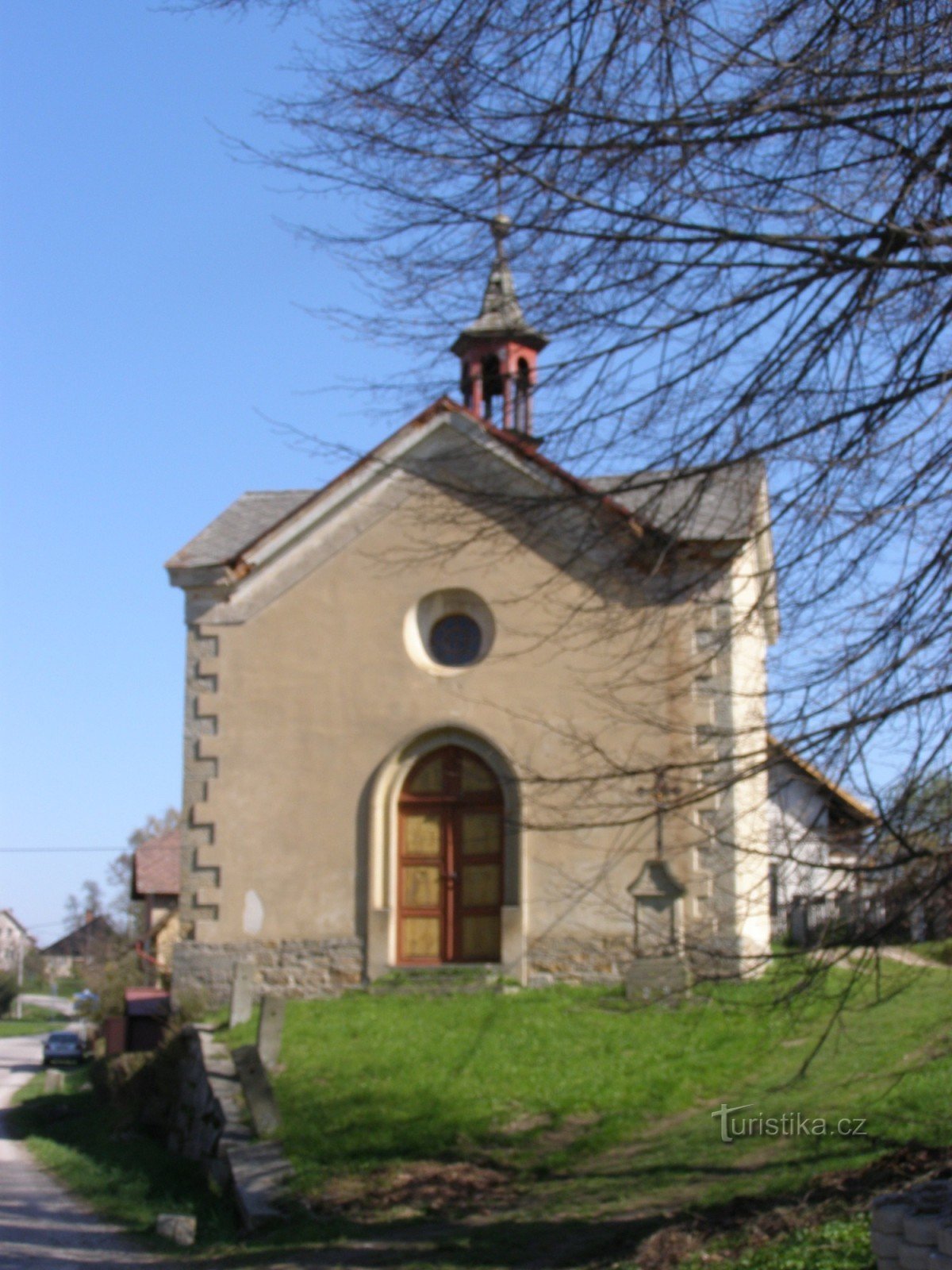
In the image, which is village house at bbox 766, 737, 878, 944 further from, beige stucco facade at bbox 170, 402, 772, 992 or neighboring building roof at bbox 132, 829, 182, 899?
neighboring building roof at bbox 132, 829, 182, 899

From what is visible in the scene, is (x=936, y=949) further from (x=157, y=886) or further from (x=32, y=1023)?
(x=32, y=1023)

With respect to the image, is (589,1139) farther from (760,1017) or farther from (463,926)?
(463,926)

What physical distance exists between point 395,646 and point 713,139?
1115cm

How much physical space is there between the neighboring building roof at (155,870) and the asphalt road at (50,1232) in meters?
19.1

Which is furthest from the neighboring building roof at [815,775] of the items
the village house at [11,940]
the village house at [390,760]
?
the village house at [11,940]

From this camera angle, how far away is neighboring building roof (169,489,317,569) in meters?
17.9

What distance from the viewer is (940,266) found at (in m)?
Result: 6.25

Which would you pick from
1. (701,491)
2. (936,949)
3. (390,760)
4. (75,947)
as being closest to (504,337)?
(701,491)

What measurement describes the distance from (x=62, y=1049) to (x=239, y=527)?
1080 inches

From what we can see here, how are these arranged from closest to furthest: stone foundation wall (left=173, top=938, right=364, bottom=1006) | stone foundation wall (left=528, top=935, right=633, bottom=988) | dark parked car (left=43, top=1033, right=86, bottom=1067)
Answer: stone foundation wall (left=528, top=935, right=633, bottom=988), stone foundation wall (left=173, top=938, right=364, bottom=1006), dark parked car (left=43, top=1033, right=86, bottom=1067)

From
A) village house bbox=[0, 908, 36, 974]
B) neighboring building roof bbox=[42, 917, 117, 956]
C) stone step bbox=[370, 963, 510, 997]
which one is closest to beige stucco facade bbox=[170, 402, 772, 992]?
stone step bbox=[370, 963, 510, 997]

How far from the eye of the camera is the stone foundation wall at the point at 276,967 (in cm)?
1666

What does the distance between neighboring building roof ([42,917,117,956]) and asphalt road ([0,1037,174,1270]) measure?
3171 cm

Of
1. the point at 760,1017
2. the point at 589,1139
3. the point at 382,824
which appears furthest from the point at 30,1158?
the point at 760,1017
